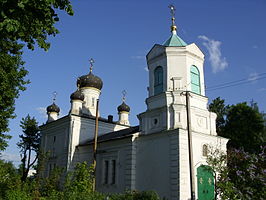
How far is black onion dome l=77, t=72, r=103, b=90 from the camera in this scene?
29688 millimetres

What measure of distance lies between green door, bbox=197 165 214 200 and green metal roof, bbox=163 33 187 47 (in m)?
7.81

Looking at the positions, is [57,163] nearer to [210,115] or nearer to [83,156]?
[83,156]

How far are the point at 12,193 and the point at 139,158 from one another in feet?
25.9

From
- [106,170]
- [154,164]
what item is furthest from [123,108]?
[154,164]

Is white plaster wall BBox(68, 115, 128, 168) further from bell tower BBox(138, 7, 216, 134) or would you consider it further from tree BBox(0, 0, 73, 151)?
tree BBox(0, 0, 73, 151)

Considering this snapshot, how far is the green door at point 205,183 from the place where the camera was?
16312 millimetres

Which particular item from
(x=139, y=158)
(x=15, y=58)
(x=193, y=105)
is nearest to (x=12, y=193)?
(x=15, y=58)

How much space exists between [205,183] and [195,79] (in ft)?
21.2

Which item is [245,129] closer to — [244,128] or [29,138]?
[244,128]

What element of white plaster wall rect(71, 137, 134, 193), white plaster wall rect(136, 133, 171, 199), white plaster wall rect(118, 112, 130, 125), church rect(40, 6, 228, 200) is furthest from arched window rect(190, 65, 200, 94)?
white plaster wall rect(118, 112, 130, 125)

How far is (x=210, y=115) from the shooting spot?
1833cm

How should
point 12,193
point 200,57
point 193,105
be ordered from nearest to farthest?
point 12,193 < point 193,105 < point 200,57

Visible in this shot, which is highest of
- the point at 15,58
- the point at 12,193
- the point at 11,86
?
the point at 15,58

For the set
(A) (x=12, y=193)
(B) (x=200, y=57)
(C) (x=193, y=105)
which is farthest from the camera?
(B) (x=200, y=57)
